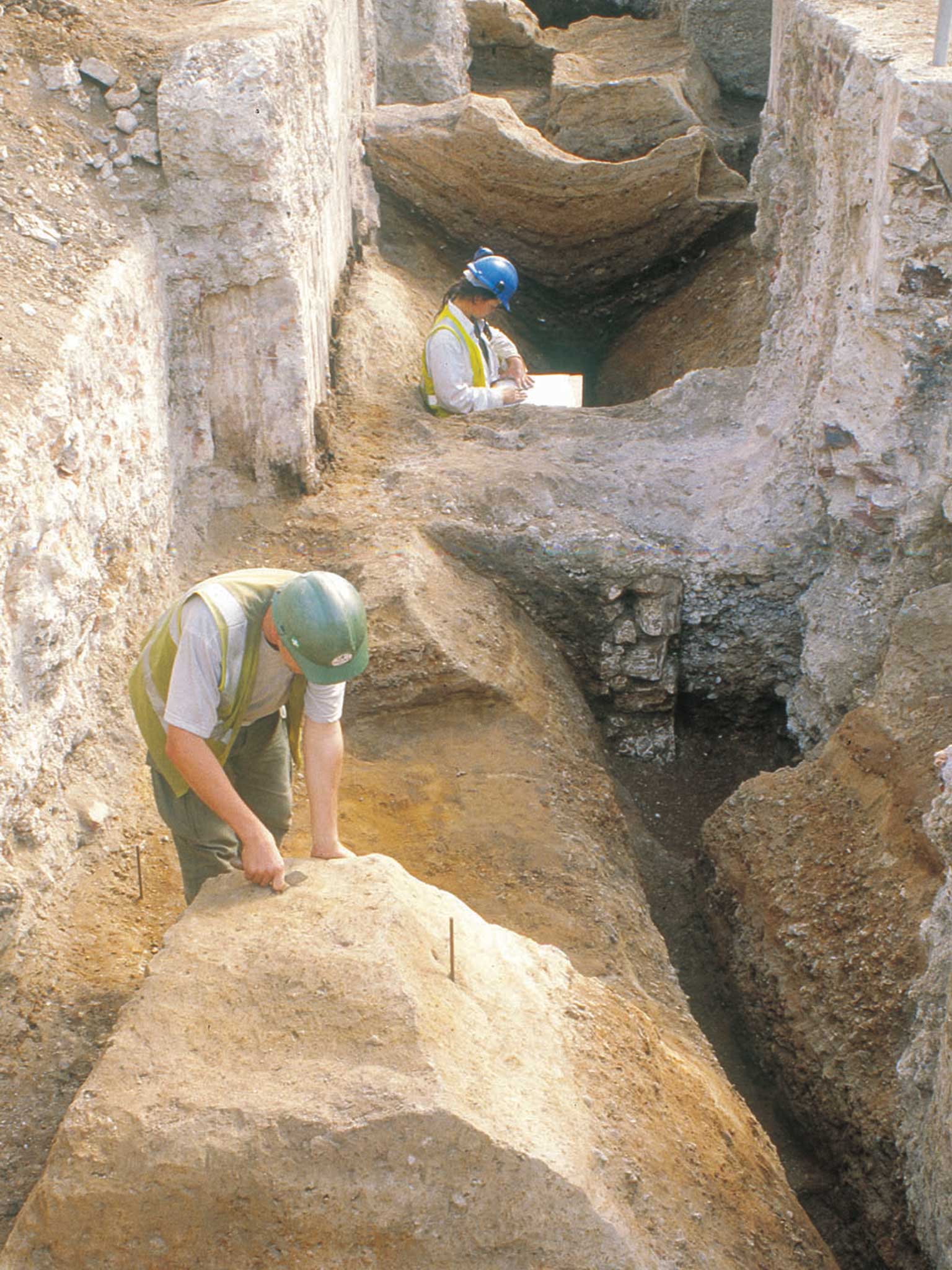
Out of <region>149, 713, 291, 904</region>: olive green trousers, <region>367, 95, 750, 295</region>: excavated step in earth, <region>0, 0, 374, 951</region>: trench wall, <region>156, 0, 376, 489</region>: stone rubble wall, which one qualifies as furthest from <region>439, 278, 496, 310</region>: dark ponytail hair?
<region>149, 713, 291, 904</region>: olive green trousers

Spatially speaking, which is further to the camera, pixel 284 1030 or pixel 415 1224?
pixel 284 1030

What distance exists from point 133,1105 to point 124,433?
2.38 metres

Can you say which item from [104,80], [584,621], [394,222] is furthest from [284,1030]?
[394,222]

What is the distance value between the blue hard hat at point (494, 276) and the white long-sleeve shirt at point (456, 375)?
0.53 feet

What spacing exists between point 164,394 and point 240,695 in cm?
197

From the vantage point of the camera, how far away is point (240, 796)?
3.42 meters

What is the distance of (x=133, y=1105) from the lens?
98.3 inches

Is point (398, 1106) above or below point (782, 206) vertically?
below

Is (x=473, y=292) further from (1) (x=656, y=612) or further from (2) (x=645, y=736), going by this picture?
(2) (x=645, y=736)

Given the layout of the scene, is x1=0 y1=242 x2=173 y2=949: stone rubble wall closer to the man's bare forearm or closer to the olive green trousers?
the olive green trousers

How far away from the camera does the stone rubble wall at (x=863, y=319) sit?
4102 millimetres

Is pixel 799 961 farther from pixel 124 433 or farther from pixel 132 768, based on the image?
pixel 124 433

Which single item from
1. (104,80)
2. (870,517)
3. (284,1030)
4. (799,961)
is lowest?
(799,961)

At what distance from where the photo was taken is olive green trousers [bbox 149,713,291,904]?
331cm
